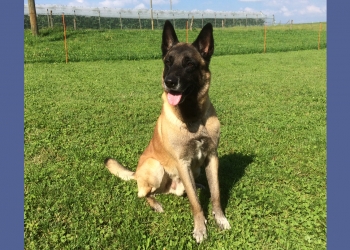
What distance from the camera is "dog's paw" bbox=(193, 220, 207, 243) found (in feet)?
9.79

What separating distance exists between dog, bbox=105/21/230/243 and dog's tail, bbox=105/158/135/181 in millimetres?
531

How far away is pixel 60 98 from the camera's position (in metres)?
8.16

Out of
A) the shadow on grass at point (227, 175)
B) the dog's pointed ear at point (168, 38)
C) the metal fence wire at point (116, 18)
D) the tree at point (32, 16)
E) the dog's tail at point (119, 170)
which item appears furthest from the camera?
the metal fence wire at point (116, 18)

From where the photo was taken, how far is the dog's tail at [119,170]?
12.9ft

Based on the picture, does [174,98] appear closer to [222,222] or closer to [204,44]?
[204,44]

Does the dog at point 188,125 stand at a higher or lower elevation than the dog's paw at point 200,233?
higher

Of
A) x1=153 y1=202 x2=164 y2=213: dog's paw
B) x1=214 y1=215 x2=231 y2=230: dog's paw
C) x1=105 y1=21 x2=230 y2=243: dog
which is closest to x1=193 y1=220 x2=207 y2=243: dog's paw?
x1=105 y1=21 x2=230 y2=243: dog

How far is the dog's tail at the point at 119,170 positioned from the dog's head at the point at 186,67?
136 centimetres

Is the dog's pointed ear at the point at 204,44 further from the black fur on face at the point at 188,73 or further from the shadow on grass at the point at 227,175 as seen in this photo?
the shadow on grass at the point at 227,175

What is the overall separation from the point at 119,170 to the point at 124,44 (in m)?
16.8

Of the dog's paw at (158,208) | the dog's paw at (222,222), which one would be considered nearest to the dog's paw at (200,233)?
the dog's paw at (222,222)

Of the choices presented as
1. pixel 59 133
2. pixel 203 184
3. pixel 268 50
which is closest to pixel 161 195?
pixel 203 184

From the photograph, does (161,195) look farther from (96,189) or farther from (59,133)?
(59,133)

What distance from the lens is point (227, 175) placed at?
4.18 m
